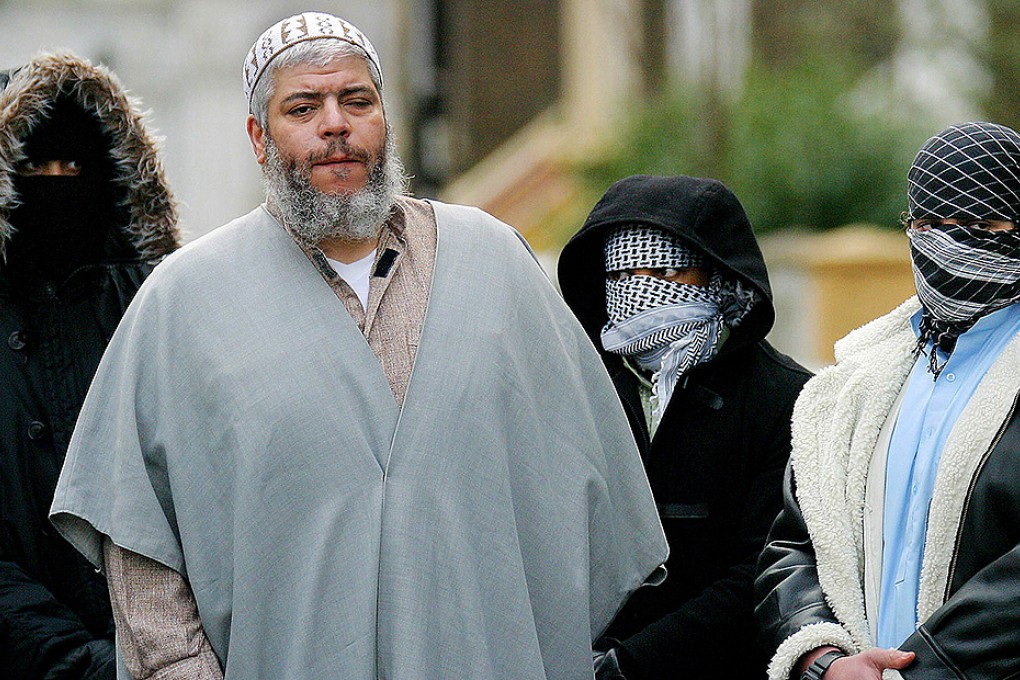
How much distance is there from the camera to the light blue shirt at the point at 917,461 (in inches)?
121

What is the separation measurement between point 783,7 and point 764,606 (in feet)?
48.4

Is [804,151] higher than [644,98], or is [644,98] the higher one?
[644,98]

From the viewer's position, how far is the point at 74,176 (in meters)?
3.81

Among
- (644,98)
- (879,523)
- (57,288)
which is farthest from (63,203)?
(644,98)

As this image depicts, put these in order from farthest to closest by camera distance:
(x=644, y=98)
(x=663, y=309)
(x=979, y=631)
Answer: (x=644, y=98), (x=663, y=309), (x=979, y=631)

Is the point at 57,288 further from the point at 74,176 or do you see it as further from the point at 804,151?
the point at 804,151

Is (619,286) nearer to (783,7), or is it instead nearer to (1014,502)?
(1014,502)

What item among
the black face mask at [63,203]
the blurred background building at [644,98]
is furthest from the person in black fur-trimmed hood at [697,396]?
the blurred background building at [644,98]

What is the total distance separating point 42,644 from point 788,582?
163cm

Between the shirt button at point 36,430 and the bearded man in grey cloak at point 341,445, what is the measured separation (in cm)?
49

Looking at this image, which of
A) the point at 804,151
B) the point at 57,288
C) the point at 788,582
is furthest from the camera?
the point at 804,151

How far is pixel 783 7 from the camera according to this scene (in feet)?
56.5

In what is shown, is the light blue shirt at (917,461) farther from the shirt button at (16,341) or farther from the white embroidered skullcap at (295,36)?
the shirt button at (16,341)

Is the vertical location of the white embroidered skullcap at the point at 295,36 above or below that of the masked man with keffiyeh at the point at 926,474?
above
